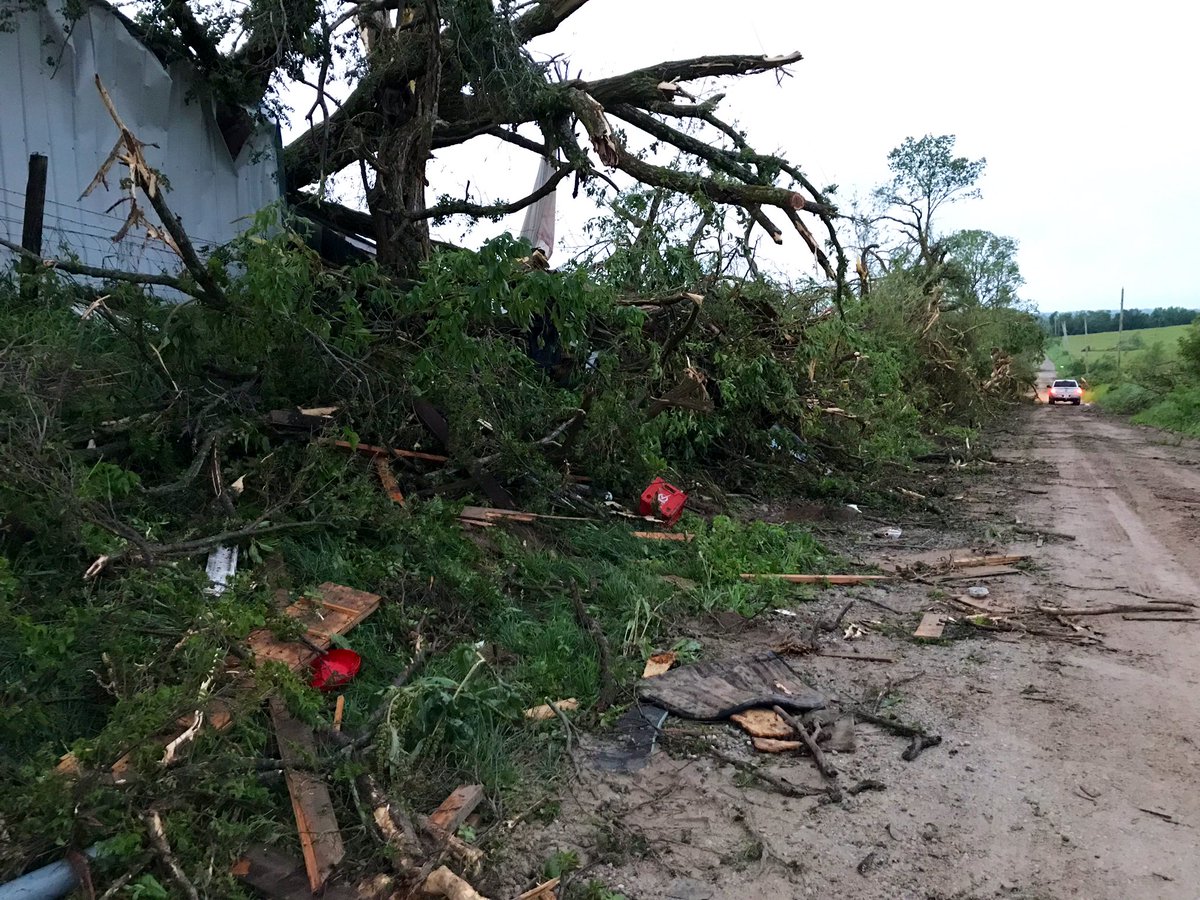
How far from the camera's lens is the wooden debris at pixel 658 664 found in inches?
169

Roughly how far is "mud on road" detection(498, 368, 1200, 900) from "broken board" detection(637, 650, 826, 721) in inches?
4.6

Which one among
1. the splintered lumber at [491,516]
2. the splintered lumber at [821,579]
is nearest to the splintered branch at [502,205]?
the splintered lumber at [491,516]

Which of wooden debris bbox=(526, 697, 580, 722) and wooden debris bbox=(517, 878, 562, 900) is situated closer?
wooden debris bbox=(517, 878, 562, 900)

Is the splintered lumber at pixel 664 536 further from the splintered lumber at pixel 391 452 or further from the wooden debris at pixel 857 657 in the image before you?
the wooden debris at pixel 857 657

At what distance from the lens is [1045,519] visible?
8.66m

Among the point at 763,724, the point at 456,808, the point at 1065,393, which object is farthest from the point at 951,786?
the point at 1065,393

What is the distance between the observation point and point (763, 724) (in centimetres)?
376

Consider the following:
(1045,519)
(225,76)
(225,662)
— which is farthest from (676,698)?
(225,76)

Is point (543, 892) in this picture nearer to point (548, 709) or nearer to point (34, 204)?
point (548, 709)

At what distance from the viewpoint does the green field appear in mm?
42344

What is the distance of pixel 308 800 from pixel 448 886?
25.7 inches

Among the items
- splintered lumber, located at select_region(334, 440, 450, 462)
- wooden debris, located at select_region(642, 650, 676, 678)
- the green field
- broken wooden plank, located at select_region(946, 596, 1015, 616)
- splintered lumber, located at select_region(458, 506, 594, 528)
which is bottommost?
broken wooden plank, located at select_region(946, 596, 1015, 616)

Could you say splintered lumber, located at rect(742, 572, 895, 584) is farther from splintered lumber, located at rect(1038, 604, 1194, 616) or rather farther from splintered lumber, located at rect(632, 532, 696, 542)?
splintered lumber, located at rect(1038, 604, 1194, 616)

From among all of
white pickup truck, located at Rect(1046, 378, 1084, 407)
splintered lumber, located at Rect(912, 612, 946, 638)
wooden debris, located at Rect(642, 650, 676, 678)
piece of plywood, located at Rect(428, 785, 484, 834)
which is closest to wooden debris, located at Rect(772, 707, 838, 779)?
wooden debris, located at Rect(642, 650, 676, 678)
